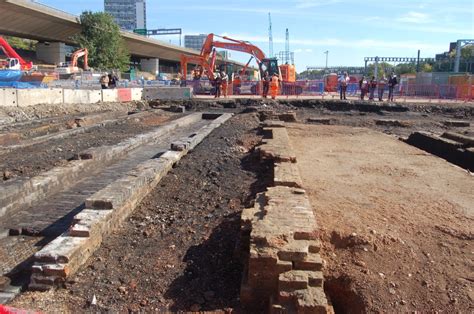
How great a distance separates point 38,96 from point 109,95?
16.7ft

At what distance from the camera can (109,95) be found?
22078 mm

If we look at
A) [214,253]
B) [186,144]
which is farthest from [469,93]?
[214,253]

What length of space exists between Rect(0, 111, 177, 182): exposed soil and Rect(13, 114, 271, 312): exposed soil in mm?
2578

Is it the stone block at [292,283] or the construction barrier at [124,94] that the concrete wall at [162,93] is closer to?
the construction barrier at [124,94]

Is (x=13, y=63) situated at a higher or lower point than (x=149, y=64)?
lower

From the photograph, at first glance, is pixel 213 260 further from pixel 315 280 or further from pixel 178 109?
pixel 178 109

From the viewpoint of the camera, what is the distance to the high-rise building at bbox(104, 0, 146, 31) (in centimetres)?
14100

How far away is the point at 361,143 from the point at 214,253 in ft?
27.6

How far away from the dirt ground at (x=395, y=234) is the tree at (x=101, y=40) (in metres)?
49.5

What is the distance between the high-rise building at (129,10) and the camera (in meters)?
141

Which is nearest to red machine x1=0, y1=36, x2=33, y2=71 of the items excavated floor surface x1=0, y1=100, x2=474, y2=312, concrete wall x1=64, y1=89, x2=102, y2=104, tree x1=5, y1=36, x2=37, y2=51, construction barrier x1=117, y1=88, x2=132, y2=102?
construction barrier x1=117, y1=88, x2=132, y2=102

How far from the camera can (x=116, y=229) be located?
5.42 metres

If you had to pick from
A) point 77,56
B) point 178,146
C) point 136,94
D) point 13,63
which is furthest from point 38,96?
point 77,56

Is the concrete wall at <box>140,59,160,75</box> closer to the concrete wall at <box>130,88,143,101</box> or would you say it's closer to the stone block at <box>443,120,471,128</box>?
the concrete wall at <box>130,88,143,101</box>
